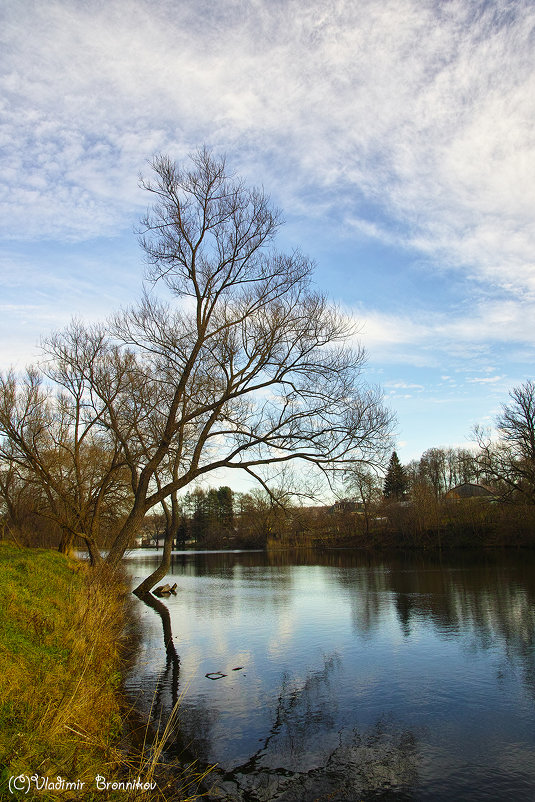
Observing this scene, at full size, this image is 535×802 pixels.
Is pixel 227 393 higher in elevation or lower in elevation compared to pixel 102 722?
higher

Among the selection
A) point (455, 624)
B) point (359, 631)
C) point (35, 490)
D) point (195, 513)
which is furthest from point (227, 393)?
point (195, 513)

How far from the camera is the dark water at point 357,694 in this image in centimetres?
665

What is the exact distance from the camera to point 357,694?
9.80 meters

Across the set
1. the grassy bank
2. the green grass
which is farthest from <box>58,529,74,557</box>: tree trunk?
the grassy bank

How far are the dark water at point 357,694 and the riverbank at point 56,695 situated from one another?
1.40 m

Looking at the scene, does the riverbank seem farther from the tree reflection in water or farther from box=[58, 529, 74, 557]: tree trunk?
box=[58, 529, 74, 557]: tree trunk

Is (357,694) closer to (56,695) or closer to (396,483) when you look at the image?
(56,695)

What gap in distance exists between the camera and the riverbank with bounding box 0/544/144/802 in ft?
15.1

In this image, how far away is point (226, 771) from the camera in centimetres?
687

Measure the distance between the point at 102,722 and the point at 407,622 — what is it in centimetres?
1172

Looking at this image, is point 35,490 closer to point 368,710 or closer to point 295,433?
point 295,433

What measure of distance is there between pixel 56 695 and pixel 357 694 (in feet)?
19.4

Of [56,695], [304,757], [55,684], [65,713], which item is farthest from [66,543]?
[65,713]

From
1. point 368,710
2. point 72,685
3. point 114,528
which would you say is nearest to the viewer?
point 72,685
